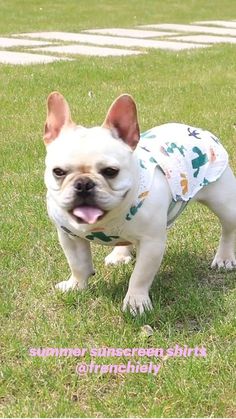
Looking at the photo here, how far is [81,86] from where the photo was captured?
7426 millimetres

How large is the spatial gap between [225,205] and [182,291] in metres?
0.45

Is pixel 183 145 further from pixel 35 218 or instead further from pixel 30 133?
pixel 30 133

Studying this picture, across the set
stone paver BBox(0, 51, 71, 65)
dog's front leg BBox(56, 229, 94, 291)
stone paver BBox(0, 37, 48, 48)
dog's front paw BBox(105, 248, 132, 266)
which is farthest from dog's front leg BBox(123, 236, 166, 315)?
stone paver BBox(0, 37, 48, 48)

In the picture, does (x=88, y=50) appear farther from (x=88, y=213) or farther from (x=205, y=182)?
(x=88, y=213)

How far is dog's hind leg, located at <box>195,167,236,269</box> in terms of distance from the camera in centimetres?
330

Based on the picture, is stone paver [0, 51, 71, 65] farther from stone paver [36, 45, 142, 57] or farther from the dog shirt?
the dog shirt

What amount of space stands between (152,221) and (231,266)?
0.77m

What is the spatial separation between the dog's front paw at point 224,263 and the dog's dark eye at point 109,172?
3.51ft

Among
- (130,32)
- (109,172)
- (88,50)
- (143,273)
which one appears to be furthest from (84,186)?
(130,32)

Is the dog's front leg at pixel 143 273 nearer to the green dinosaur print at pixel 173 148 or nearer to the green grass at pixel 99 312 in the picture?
the green grass at pixel 99 312

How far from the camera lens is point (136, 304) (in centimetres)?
295

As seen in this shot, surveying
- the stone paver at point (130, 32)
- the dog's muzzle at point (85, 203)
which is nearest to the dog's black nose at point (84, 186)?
the dog's muzzle at point (85, 203)

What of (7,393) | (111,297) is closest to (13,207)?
(111,297)

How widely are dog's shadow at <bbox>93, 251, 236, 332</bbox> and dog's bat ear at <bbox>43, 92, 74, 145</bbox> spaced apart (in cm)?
76
